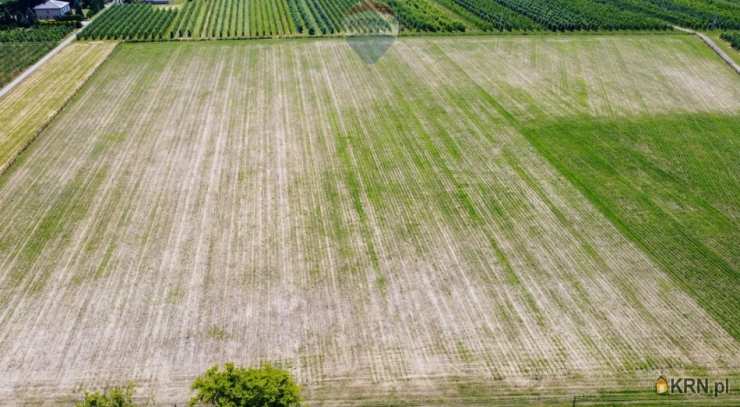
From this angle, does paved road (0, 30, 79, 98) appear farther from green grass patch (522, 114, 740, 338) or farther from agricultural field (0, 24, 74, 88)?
green grass patch (522, 114, 740, 338)

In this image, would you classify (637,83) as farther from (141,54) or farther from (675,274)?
(141,54)

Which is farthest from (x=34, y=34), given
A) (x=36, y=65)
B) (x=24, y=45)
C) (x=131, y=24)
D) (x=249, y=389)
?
(x=249, y=389)

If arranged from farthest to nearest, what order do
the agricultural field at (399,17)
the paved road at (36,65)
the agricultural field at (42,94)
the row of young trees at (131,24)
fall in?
the agricultural field at (399,17) < the row of young trees at (131,24) < the paved road at (36,65) < the agricultural field at (42,94)

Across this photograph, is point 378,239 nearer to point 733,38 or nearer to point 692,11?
point 733,38

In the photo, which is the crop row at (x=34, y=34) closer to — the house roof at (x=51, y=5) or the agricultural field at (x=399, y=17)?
the agricultural field at (x=399, y=17)

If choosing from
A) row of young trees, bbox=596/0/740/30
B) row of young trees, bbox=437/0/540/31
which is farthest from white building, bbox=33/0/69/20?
row of young trees, bbox=596/0/740/30

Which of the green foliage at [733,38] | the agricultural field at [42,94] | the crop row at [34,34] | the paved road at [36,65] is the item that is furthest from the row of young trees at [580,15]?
the crop row at [34,34]
